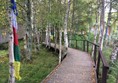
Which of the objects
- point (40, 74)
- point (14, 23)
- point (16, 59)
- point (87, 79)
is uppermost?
point (14, 23)

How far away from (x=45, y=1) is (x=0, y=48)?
258 inches

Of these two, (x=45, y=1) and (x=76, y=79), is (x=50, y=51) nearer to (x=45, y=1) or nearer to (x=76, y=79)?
(x=45, y=1)

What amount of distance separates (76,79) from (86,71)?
1438 mm

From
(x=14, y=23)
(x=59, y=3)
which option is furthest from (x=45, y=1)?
(x=14, y=23)

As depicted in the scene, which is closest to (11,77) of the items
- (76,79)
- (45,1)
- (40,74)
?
(76,79)

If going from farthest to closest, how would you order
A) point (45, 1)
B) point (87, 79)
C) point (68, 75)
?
1. point (45, 1)
2. point (68, 75)
3. point (87, 79)

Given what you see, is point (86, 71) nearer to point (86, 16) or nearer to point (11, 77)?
point (11, 77)

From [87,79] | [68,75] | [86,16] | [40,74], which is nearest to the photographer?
[87,79]

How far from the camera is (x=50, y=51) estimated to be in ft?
67.1

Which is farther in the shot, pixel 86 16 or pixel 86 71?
pixel 86 16

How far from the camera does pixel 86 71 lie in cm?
922

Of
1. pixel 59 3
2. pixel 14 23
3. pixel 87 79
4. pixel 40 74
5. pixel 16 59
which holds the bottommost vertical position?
pixel 40 74

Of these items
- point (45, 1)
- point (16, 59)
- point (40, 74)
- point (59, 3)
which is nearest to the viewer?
point (16, 59)

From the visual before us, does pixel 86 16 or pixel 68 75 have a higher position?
pixel 86 16
